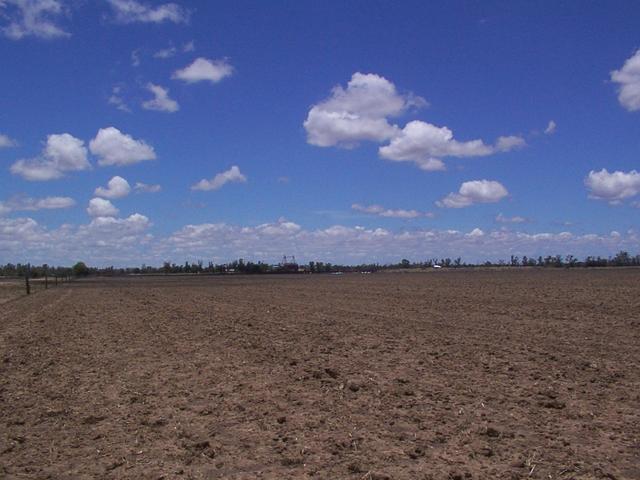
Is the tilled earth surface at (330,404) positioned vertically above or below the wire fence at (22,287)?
below

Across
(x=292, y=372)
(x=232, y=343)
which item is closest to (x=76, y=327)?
(x=232, y=343)

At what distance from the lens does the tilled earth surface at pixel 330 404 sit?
7148 mm

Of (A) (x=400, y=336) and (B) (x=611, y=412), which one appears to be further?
(A) (x=400, y=336)

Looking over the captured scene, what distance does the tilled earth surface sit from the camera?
7.15m

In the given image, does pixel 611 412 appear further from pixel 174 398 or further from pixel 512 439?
pixel 174 398

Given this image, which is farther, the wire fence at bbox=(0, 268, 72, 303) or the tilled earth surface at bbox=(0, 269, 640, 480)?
the wire fence at bbox=(0, 268, 72, 303)

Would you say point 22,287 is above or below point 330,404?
above

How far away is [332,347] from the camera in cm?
1617

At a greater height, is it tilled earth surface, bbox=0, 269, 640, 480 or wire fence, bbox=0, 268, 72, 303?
wire fence, bbox=0, 268, 72, 303

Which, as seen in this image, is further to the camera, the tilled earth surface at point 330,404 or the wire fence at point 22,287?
the wire fence at point 22,287

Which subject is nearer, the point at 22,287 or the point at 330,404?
the point at 330,404

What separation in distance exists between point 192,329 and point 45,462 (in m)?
14.7

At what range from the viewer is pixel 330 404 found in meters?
9.85

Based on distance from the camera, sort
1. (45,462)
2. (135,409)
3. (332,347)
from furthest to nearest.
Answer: (332,347), (135,409), (45,462)
